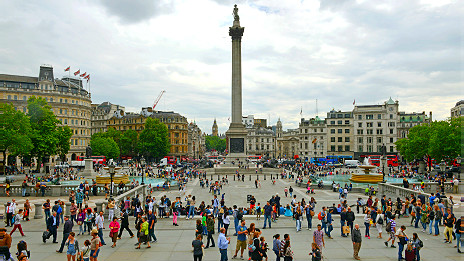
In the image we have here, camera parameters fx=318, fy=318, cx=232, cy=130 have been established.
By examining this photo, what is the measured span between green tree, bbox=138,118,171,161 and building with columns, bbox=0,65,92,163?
1540 cm

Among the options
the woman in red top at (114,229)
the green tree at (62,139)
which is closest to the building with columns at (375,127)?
the green tree at (62,139)

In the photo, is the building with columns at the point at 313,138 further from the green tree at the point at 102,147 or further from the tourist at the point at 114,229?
the tourist at the point at 114,229

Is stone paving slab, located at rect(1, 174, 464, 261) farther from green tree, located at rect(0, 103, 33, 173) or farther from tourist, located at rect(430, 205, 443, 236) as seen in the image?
green tree, located at rect(0, 103, 33, 173)

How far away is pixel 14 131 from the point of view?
4412 cm

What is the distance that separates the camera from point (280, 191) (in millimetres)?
38312

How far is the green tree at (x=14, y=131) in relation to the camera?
43.2 metres

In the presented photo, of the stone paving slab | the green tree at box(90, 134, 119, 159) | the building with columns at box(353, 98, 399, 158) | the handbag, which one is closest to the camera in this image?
the stone paving slab

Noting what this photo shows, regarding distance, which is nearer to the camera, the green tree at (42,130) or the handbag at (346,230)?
the handbag at (346,230)

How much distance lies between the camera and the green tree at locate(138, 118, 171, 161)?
9150 cm

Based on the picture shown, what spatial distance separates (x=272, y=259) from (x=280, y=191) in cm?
2500

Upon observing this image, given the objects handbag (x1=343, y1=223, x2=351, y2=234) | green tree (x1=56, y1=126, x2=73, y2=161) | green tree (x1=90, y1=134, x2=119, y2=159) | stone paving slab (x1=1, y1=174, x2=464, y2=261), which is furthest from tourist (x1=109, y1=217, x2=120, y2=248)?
green tree (x1=90, y1=134, x2=119, y2=159)

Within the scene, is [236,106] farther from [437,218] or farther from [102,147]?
[437,218]

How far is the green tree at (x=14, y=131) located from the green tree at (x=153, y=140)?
43113mm

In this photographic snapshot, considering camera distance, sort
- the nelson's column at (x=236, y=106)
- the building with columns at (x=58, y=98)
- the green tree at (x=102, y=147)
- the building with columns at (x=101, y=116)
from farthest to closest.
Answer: the building with columns at (x=101, y=116) < the green tree at (x=102, y=147) < the building with columns at (x=58, y=98) < the nelson's column at (x=236, y=106)
